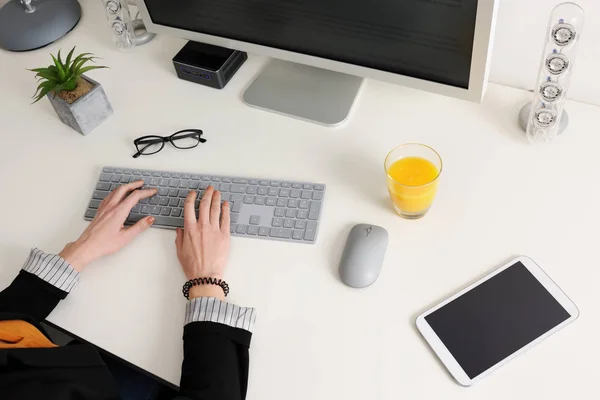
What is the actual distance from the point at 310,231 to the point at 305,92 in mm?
334

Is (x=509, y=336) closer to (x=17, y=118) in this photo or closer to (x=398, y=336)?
(x=398, y=336)

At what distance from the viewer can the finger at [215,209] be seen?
996mm

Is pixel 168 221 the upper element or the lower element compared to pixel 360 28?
lower

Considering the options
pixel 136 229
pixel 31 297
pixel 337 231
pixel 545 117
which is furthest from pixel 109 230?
pixel 545 117

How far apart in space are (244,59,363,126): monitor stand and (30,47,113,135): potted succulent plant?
0.31 metres

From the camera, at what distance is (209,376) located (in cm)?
83

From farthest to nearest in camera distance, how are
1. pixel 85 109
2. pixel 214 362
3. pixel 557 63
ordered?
pixel 85 109 → pixel 557 63 → pixel 214 362

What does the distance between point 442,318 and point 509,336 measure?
0.10 metres

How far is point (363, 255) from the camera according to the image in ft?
3.00

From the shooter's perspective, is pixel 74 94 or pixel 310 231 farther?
pixel 74 94

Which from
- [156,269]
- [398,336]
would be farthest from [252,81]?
[398,336]

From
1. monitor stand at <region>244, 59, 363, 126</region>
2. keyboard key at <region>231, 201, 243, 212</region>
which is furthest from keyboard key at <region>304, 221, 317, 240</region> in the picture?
monitor stand at <region>244, 59, 363, 126</region>

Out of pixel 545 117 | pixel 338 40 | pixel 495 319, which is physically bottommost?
pixel 495 319

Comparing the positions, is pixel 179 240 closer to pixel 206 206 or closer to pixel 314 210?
pixel 206 206
